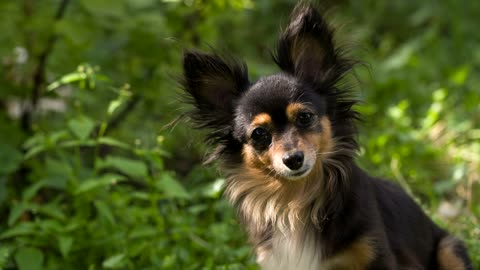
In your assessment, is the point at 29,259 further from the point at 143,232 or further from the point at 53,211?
the point at 143,232

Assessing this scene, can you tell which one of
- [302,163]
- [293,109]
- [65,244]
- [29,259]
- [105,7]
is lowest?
[29,259]

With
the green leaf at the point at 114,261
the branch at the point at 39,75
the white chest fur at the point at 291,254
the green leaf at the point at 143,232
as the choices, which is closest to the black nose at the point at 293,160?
the white chest fur at the point at 291,254

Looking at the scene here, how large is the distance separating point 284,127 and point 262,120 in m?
0.12

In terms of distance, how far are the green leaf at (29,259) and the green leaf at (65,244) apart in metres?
0.13

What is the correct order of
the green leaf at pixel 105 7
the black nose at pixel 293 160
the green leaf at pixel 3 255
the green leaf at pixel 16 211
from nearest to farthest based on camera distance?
the black nose at pixel 293 160 → the green leaf at pixel 3 255 → the green leaf at pixel 16 211 → the green leaf at pixel 105 7

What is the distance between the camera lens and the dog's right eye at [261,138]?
14.1 feet

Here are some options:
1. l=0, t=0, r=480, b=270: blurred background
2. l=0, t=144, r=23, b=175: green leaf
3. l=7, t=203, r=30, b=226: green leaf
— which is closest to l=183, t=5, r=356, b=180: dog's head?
l=0, t=0, r=480, b=270: blurred background

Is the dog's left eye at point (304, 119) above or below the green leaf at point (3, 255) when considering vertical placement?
above

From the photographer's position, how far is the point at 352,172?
14.3 feet

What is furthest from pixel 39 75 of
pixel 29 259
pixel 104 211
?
pixel 29 259

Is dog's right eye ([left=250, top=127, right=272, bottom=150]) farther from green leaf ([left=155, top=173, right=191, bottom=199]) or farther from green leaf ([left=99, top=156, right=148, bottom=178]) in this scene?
green leaf ([left=99, top=156, right=148, bottom=178])

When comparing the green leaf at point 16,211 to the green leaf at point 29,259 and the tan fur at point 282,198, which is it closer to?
the green leaf at point 29,259

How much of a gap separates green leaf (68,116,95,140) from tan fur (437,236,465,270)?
2.33 m

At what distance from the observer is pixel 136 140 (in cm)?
614
